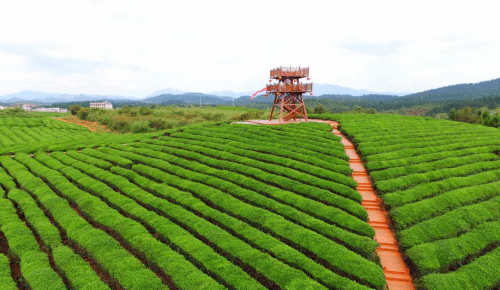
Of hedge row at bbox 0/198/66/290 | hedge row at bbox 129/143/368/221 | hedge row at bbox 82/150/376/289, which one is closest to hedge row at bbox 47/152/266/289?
hedge row at bbox 82/150/376/289

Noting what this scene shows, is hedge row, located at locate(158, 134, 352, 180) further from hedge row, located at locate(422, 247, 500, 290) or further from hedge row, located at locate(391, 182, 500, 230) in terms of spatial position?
hedge row, located at locate(422, 247, 500, 290)

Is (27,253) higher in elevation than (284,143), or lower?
lower

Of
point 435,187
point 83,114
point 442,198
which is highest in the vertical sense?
point 83,114

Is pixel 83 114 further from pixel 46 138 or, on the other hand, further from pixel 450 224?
pixel 450 224

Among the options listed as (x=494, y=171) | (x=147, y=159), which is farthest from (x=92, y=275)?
(x=494, y=171)

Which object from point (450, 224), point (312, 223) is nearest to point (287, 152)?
point (312, 223)

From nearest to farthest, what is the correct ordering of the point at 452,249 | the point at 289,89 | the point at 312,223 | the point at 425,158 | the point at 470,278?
the point at 470,278 < the point at 452,249 < the point at 312,223 < the point at 425,158 < the point at 289,89

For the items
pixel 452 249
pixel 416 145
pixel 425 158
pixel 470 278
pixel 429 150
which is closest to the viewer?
pixel 470 278
